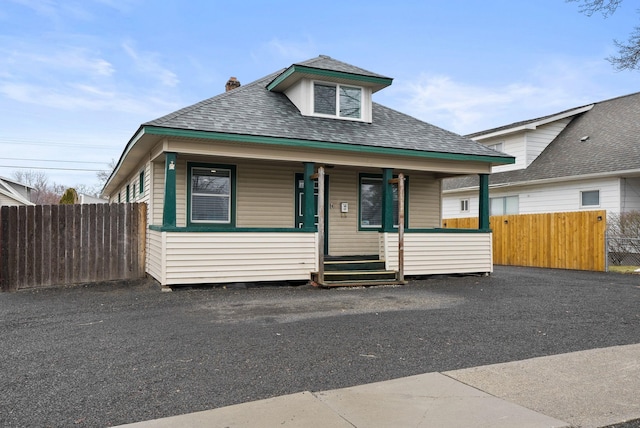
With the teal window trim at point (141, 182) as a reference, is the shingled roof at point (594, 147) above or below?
above

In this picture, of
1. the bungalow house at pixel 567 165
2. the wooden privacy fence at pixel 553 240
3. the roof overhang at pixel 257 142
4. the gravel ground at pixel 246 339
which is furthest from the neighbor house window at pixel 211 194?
the bungalow house at pixel 567 165

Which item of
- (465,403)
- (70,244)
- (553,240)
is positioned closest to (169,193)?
(70,244)

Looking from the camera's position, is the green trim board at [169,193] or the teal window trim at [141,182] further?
the teal window trim at [141,182]

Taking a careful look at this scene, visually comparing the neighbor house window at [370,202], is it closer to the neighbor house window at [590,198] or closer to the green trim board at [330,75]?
the green trim board at [330,75]

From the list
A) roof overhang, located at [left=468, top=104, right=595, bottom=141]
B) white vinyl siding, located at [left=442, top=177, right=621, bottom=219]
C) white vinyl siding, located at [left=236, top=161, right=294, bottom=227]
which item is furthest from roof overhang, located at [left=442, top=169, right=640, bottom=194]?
white vinyl siding, located at [left=236, top=161, right=294, bottom=227]

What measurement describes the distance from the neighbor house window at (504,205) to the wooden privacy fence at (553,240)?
2935 millimetres

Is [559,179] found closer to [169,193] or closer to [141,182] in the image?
[169,193]

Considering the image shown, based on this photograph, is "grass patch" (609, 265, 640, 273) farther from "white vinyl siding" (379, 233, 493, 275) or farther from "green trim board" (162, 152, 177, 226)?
"green trim board" (162, 152, 177, 226)

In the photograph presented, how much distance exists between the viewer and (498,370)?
4.50 m

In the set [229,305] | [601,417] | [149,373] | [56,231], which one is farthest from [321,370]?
[56,231]

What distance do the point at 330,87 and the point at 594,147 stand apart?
11.6 meters

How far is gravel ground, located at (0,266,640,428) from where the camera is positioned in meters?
3.83

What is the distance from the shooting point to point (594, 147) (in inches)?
Answer: 704

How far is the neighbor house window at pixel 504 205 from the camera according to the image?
19.8m
